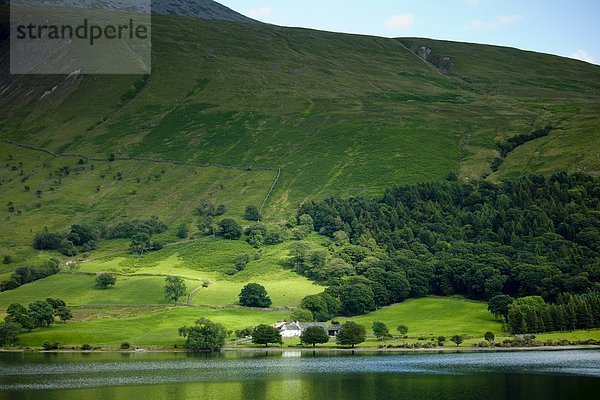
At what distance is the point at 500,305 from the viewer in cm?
16938

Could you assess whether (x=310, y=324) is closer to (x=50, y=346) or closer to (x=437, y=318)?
(x=437, y=318)

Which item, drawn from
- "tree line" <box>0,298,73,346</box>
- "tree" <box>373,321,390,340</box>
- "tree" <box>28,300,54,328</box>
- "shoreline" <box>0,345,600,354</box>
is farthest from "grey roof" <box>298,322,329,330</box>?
"tree" <box>28,300,54,328</box>

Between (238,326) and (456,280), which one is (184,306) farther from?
(456,280)

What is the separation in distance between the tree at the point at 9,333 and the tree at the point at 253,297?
2071 inches

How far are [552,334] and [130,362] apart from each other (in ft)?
256

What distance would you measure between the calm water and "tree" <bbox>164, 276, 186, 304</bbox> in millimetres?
52810

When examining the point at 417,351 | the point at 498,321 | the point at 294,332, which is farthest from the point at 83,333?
the point at 498,321

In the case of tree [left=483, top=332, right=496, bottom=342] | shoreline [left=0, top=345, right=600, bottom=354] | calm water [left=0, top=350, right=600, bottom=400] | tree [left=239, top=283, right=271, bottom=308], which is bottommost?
calm water [left=0, top=350, right=600, bottom=400]

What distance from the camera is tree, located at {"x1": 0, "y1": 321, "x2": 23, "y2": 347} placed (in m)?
157

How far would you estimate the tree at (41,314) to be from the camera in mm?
168000

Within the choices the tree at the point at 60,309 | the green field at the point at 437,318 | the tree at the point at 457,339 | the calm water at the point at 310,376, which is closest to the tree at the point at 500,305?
the green field at the point at 437,318

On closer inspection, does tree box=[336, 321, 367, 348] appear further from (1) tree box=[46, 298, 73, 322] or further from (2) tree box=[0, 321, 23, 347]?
(2) tree box=[0, 321, 23, 347]

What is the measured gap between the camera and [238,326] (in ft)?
559

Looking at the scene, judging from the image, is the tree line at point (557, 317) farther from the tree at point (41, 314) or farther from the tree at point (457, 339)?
the tree at point (41, 314)
